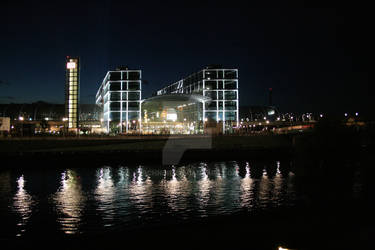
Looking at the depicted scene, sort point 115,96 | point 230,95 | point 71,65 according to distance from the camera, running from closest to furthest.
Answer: point 115,96
point 71,65
point 230,95

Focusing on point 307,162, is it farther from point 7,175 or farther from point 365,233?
point 7,175

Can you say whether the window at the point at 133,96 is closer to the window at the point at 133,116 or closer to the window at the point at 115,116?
the window at the point at 133,116

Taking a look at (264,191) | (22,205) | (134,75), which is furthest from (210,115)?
(22,205)

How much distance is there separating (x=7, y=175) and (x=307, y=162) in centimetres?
2908

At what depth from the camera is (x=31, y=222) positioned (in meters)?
18.0

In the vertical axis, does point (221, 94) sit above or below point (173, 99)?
above

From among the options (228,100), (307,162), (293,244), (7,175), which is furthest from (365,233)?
(228,100)

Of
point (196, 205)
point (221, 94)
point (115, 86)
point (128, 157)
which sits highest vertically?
point (115, 86)

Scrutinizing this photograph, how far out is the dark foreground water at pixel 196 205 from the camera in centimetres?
1493

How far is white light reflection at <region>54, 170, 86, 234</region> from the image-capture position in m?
17.6

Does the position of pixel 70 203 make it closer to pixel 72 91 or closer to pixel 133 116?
pixel 133 116

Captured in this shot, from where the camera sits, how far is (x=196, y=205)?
21.5 metres

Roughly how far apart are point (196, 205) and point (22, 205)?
1026 centimetres

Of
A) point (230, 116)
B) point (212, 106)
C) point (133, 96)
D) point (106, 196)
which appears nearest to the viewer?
point (106, 196)
